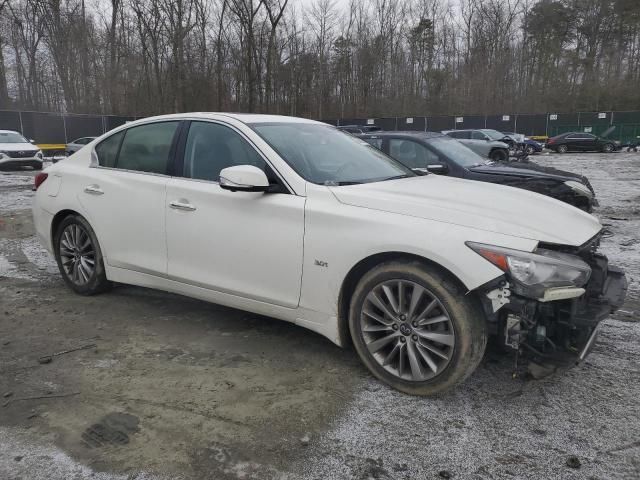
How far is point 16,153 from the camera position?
17938 mm

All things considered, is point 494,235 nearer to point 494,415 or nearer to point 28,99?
point 494,415

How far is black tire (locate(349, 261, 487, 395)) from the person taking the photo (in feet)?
9.20

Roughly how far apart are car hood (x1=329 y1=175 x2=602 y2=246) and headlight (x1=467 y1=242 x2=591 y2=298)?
5.4 inches

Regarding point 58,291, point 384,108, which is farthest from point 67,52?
point 58,291

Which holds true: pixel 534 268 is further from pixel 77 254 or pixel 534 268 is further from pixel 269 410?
pixel 77 254

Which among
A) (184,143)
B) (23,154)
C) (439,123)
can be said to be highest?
(439,123)

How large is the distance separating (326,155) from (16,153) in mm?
17836

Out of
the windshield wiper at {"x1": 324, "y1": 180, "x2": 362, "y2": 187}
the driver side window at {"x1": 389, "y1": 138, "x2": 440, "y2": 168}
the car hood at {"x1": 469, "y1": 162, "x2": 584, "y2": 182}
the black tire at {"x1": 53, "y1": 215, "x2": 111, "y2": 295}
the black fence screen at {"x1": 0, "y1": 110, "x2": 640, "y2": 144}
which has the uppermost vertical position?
the black fence screen at {"x1": 0, "y1": 110, "x2": 640, "y2": 144}

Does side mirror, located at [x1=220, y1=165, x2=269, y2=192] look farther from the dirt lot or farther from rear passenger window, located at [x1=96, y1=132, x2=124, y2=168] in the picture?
rear passenger window, located at [x1=96, y1=132, x2=124, y2=168]

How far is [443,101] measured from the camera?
48.2m

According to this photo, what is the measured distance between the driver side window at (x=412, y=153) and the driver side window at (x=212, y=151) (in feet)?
14.3

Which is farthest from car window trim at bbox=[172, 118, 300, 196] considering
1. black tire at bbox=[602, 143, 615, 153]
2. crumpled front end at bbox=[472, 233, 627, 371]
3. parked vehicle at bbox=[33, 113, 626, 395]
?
black tire at bbox=[602, 143, 615, 153]

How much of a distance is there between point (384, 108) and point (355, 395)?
48259mm

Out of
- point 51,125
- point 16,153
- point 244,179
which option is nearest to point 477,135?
point 16,153
